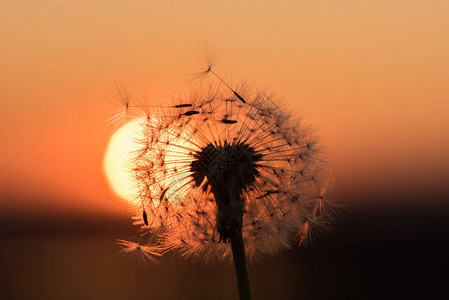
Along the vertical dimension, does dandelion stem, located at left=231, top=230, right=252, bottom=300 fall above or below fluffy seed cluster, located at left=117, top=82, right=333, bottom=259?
below

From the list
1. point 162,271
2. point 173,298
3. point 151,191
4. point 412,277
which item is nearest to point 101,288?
point 173,298

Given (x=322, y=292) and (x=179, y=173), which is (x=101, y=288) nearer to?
(x=322, y=292)

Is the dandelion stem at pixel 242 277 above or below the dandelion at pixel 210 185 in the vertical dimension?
below

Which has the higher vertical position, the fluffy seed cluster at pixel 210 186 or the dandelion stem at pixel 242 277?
the fluffy seed cluster at pixel 210 186

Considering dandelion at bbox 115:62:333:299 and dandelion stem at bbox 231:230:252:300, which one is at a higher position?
dandelion at bbox 115:62:333:299
